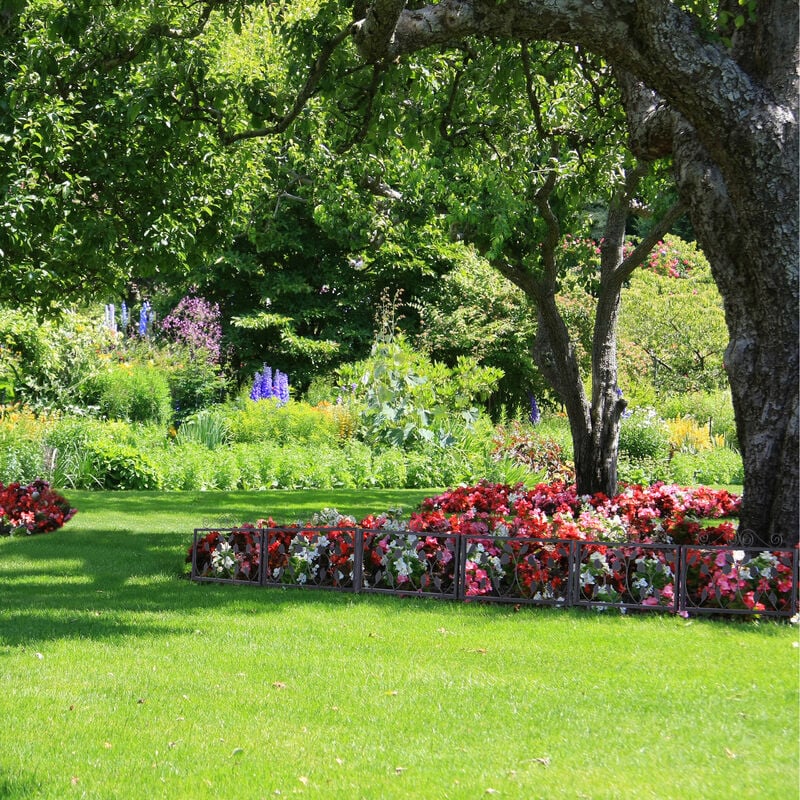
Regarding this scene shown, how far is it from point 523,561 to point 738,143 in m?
2.94

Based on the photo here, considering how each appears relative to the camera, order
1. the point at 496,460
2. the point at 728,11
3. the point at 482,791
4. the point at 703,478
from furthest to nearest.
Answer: the point at 703,478 → the point at 496,460 → the point at 728,11 → the point at 482,791

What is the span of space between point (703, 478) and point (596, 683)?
38.9 feet

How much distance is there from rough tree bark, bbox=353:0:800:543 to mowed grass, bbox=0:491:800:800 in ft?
4.01

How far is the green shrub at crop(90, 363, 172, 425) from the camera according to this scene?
16688mm

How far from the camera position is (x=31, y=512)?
9.52 meters

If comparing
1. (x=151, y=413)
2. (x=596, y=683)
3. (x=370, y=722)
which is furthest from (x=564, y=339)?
(x=151, y=413)

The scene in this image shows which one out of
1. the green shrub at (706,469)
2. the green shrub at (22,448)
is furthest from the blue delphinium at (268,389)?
the green shrub at (706,469)

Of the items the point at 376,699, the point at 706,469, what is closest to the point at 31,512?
the point at 376,699

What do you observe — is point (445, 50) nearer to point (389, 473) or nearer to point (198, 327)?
point (389, 473)

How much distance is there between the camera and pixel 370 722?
3.99 m

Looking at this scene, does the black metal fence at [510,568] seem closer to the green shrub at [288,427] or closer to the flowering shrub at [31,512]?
the flowering shrub at [31,512]

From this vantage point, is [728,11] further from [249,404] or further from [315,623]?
[249,404]

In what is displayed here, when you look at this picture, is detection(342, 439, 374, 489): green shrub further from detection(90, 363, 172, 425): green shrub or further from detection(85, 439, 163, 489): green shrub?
detection(90, 363, 172, 425): green shrub

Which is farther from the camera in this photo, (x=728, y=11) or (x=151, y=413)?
(x=151, y=413)
